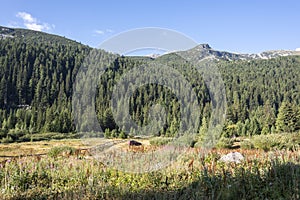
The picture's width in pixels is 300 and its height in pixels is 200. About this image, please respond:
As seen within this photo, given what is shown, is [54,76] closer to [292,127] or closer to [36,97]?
[36,97]

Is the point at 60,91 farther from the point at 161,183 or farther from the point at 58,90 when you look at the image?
the point at 161,183

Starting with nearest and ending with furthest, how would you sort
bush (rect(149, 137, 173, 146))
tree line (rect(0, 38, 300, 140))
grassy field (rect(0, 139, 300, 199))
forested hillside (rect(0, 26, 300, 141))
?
grassy field (rect(0, 139, 300, 199)), bush (rect(149, 137, 173, 146)), tree line (rect(0, 38, 300, 140)), forested hillside (rect(0, 26, 300, 141))

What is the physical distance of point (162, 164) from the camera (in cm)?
675

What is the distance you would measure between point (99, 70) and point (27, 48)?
11115cm

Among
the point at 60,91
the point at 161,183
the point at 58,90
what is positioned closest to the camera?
the point at 161,183

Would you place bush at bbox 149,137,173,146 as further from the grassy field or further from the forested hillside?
the forested hillside

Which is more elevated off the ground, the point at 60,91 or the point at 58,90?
the point at 58,90

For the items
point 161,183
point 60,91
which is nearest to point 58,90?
point 60,91

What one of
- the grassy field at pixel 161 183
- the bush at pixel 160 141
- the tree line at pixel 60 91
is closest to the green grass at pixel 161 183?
the grassy field at pixel 161 183

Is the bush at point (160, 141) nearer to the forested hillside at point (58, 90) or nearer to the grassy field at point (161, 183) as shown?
the grassy field at point (161, 183)

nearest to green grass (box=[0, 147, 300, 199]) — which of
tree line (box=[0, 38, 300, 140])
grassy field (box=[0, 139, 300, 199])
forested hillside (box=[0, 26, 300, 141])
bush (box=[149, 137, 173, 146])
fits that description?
grassy field (box=[0, 139, 300, 199])

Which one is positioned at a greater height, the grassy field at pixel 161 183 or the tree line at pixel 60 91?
the tree line at pixel 60 91

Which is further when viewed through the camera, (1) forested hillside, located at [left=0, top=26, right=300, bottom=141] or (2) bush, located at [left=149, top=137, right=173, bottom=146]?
(1) forested hillside, located at [left=0, top=26, right=300, bottom=141]

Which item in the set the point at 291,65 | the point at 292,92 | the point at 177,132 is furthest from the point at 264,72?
the point at 177,132
